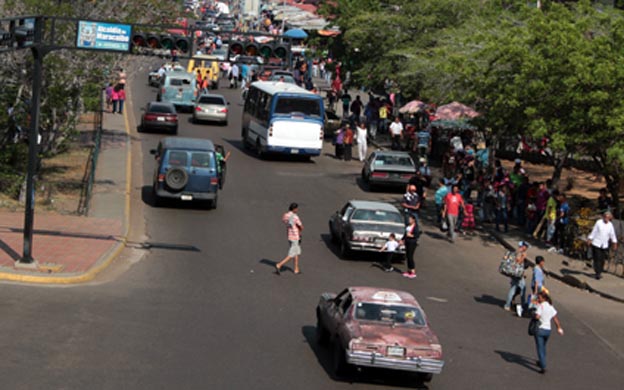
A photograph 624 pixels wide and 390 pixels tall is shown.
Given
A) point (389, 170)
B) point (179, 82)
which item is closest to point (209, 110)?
point (179, 82)

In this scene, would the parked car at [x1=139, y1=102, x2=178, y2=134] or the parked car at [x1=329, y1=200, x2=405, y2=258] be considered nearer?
the parked car at [x1=329, y1=200, x2=405, y2=258]

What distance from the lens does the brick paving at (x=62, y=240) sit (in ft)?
70.7

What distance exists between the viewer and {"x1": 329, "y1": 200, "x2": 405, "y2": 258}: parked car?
79.6ft

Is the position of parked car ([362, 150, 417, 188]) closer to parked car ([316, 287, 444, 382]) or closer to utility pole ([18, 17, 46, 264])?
utility pole ([18, 17, 46, 264])

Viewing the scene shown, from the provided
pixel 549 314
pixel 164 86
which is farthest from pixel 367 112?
pixel 549 314

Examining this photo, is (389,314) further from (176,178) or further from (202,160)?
(202,160)

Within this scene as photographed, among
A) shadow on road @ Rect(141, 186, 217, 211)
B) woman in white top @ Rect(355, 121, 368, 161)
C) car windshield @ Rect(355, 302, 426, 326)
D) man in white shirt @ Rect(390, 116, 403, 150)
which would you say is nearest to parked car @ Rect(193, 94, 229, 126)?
man in white shirt @ Rect(390, 116, 403, 150)

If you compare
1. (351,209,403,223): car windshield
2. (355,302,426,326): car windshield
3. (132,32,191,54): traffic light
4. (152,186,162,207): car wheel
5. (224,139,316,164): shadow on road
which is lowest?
(224,139,316,164): shadow on road

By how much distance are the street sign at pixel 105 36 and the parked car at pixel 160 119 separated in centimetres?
2269

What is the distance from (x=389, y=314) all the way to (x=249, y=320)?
12.5 feet

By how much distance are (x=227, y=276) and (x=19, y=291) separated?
16.3 feet

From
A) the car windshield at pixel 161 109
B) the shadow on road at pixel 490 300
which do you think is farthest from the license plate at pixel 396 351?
the car windshield at pixel 161 109

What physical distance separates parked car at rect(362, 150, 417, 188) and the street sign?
14098mm

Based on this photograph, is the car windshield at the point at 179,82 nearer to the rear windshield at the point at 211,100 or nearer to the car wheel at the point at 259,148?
the rear windshield at the point at 211,100
